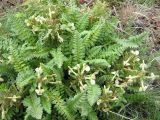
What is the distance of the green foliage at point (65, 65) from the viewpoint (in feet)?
12.2

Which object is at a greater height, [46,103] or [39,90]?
[39,90]

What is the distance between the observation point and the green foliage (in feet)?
12.2

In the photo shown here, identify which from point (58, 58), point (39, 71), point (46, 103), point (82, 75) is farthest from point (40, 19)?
point (46, 103)

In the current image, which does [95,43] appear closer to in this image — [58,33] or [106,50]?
[106,50]

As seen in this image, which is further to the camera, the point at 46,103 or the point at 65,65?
the point at 65,65

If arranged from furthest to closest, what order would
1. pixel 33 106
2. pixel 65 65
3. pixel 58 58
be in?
pixel 65 65 < pixel 58 58 < pixel 33 106

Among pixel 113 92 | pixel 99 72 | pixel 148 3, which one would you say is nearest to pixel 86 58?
pixel 99 72

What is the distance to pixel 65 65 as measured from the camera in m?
3.93

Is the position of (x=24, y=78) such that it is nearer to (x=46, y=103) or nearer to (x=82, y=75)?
(x=46, y=103)

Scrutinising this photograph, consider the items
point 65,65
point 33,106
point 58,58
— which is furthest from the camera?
point 65,65

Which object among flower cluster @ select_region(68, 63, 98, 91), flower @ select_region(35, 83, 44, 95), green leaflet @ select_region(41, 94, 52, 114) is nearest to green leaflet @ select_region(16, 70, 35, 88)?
flower @ select_region(35, 83, 44, 95)

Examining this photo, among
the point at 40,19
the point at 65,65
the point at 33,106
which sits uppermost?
the point at 40,19

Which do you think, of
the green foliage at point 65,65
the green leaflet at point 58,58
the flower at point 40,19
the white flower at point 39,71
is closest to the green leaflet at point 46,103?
the green foliage at point 65,65

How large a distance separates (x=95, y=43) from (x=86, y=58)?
0.78ft
